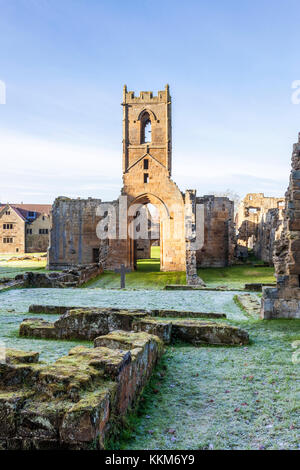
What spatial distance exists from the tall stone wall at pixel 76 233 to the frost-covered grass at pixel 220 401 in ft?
86.5

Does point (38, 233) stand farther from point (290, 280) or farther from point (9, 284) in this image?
point (290, 280)

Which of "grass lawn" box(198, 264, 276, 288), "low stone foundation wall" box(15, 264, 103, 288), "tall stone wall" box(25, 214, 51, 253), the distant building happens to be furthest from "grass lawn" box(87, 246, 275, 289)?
the distant building

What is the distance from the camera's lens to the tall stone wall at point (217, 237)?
96.7 feet

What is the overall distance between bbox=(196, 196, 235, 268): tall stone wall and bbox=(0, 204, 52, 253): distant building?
102ft

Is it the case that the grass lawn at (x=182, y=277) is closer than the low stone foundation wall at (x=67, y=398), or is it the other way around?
the low stone foundation wall at (x=67, y=398)

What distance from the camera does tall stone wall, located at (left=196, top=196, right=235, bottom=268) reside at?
29469 mm

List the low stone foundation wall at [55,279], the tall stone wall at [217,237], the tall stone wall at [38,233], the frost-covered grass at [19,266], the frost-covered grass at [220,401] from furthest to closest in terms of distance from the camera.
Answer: the tall stone wall at [38,233] < the tall stone wall at [217,237] < the frost-covered grass at [19,266] < the low stone foundation wall at [55,279] < the frost-covered grass at [220,401]

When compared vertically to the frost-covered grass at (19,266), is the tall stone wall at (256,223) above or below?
above

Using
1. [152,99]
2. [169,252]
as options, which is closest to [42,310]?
[169,252]

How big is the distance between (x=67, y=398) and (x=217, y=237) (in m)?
27.2

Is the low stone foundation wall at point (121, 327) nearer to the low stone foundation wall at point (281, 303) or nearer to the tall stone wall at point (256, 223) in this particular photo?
the low stone foundation wall at point (281, 303)

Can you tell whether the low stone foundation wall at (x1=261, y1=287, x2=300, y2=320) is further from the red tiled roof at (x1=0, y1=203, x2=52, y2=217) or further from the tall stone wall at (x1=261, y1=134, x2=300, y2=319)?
the red tiled roof at (x1=0, y1=203, x2=52, y2=217)

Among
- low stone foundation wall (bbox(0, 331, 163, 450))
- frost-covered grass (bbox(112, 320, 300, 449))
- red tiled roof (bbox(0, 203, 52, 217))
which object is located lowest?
frost-covered grass (bbox(112, 320, 300, 449))

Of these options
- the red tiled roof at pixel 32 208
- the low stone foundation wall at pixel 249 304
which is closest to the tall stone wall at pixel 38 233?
the red tiled roof at pixel 32 208
